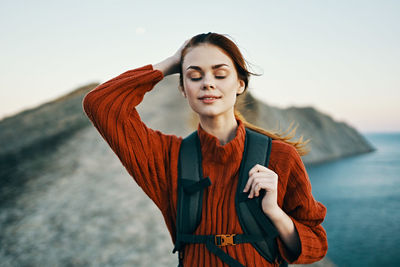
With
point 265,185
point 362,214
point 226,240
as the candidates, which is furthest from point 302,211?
point 362,214

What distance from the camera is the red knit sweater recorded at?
1.85 metres

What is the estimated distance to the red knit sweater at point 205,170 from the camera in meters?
1.85

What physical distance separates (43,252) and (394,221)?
1475 cm

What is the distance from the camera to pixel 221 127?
2107mm

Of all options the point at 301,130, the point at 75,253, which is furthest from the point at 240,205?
the point at 301,130

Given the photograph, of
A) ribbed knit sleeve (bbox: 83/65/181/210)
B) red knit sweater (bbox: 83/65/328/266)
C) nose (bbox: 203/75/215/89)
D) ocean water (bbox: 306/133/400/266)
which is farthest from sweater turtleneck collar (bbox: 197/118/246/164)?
ocean water (bbox: 306/133/400/266)

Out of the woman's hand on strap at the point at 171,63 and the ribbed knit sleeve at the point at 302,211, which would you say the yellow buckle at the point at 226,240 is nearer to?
the ribbed knit sleeve at the point at 302,211

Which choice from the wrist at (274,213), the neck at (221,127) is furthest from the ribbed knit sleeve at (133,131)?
the wrist at (274,213)

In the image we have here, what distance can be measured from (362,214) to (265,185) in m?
15.9

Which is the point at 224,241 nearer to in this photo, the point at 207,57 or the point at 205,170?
the point at 205,170

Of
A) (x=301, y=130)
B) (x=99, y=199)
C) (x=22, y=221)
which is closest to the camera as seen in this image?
(x=22, y=221)

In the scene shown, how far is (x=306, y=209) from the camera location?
186cm

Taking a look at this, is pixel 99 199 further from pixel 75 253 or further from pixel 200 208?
pixel 200 208

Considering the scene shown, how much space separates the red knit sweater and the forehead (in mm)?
297
